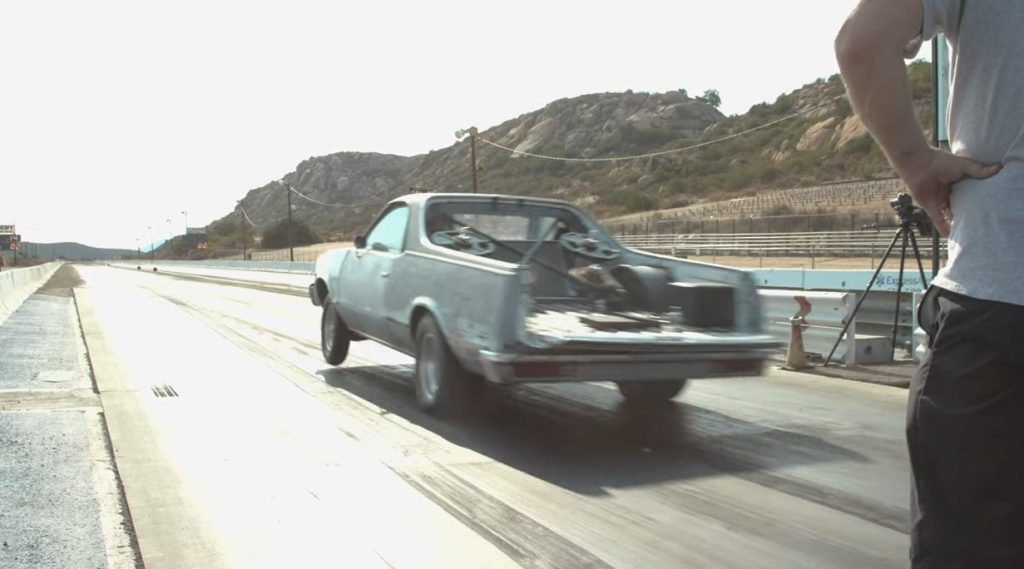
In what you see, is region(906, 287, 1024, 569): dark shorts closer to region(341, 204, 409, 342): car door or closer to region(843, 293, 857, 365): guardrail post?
region(341, 204, 409, 342): car door

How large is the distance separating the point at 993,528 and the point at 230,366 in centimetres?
966

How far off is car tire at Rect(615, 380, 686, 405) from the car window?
2.47 m

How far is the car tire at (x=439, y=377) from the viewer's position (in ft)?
22.2

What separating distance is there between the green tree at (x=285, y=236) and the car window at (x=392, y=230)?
117m

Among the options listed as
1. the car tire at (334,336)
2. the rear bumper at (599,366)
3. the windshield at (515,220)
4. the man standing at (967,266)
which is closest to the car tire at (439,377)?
the rear bumper at (599,366)

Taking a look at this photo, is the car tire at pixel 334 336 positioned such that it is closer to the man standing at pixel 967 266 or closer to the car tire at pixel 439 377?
the car tire at pixel 439 377

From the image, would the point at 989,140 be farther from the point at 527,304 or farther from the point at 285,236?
the point at 285,236

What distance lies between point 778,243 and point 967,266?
Result: 46.7 metres

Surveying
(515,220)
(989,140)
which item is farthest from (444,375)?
(989,140)

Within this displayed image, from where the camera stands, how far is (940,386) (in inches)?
68.1

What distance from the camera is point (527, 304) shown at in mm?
6020

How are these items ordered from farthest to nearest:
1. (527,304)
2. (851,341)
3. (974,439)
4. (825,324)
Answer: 1. (825,324)
2. (851,341)
3. (527,304)
4. (974,439)

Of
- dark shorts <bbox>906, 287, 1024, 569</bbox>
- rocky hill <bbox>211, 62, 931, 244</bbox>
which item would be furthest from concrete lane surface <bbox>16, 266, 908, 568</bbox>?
rocky hill <bbox>211, 62, 931, 244</bbox>

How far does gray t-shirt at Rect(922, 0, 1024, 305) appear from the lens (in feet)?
5.51
